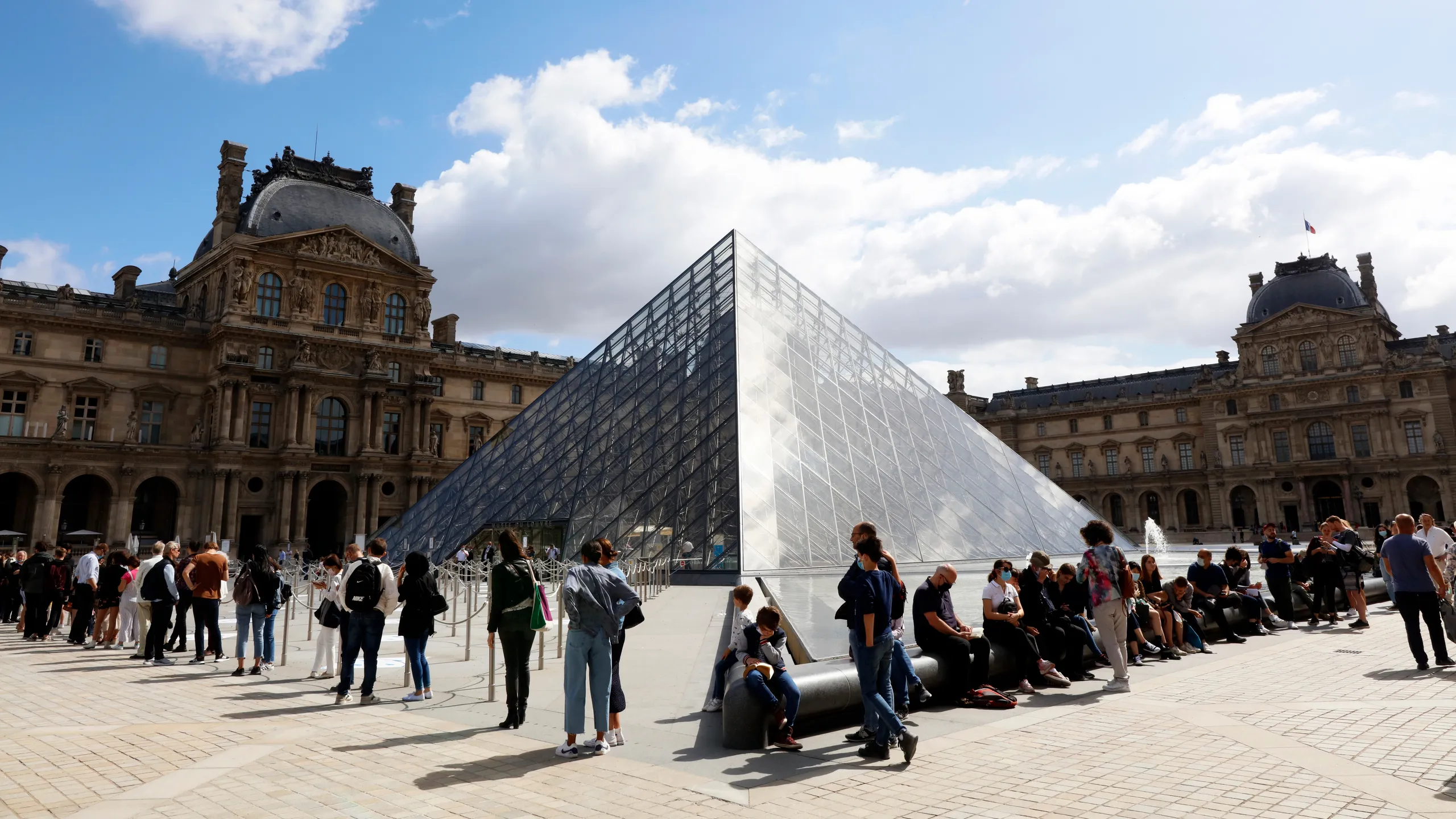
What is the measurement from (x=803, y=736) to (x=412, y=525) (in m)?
21.5

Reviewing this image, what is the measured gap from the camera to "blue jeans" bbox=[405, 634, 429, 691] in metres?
6.76

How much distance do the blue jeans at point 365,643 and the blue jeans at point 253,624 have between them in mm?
1955

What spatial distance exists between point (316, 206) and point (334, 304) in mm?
4999

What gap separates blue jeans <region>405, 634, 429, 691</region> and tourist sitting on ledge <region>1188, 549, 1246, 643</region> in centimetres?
827

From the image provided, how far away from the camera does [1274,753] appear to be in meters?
4.76

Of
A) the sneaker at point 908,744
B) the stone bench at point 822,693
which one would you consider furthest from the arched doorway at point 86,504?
the sneaker at point 908,744

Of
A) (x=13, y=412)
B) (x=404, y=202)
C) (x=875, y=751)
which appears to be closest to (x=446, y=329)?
(x=404, y=202)

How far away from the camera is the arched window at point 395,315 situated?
42.0 meters

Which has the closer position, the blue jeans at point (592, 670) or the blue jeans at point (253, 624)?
the blue jeans at point (592, 670)

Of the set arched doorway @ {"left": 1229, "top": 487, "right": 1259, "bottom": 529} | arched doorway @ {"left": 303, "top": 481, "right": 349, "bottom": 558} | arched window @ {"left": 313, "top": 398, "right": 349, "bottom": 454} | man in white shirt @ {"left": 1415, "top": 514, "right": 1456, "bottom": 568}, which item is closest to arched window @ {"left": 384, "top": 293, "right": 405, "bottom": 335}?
arched window @ {"left": 313, "top": 398, "right": 349, "bottom": 454}

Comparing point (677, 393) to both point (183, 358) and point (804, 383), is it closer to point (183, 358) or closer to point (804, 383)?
point (804, 383)

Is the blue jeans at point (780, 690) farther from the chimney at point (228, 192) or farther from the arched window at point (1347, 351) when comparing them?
the arched window at point (1347, 351)

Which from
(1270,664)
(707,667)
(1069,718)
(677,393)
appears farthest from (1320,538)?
(677,393)

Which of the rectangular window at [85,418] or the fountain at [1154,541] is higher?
the rectangular window at [85,418]
